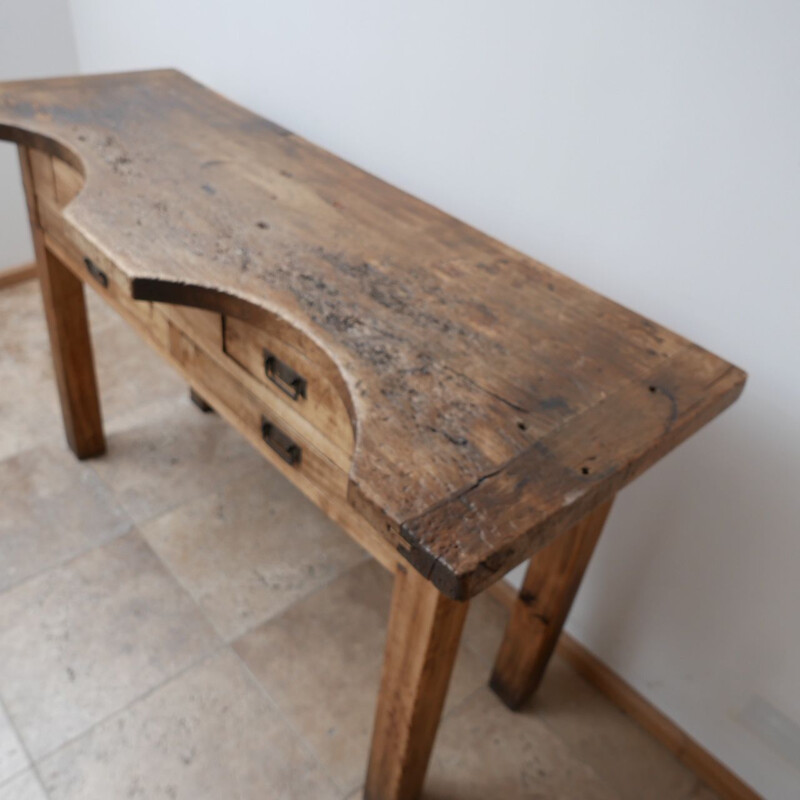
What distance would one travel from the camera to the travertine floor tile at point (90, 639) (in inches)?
53.3

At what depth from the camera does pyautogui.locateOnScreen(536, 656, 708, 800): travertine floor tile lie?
4.44 feet

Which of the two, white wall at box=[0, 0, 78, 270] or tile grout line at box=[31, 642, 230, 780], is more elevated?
white wall at box=[0, 0, 78, 270]

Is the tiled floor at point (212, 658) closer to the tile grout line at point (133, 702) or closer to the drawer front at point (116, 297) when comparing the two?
the tile grout line at point (133, 702)

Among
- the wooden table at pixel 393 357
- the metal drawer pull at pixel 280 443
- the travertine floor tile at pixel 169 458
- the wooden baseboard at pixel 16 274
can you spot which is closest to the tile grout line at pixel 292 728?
the wooden table at pixel 393 357

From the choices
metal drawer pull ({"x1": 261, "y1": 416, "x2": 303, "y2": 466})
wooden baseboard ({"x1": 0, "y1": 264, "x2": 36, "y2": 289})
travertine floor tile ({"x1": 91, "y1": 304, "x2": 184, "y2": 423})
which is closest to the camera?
metal drawer pull ({"x1": 261, "y1": 416, "x2": 303, "y2": 466})

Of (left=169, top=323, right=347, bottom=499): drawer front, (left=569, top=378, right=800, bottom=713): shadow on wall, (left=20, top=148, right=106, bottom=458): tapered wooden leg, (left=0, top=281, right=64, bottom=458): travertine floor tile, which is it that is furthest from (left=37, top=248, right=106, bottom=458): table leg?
(left=569, top=378, right=800, bottom=713): shadow on wall

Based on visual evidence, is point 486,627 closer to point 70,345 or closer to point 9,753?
point 9,753

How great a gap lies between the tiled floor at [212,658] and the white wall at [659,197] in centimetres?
23

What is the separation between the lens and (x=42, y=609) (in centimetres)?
151

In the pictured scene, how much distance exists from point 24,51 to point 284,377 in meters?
1.77

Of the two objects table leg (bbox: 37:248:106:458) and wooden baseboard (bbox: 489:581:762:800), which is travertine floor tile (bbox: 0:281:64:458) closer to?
table leg (bbox: 37:248:106:458)

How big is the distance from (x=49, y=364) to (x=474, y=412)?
1.71 metres

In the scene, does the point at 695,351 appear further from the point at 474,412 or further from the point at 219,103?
the point at 219,103

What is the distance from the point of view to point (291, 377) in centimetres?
96
